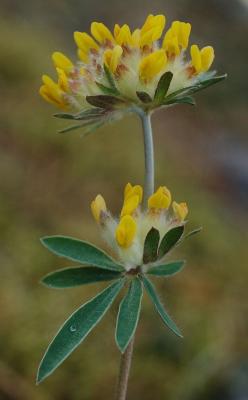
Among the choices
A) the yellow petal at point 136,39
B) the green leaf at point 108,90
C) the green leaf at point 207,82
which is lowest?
the green leaf at point 207,82

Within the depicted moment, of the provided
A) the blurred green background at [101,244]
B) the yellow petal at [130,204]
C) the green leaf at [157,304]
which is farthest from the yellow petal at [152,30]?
the blurred green background at [101,244]

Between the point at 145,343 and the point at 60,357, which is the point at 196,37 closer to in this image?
the point at 145,343

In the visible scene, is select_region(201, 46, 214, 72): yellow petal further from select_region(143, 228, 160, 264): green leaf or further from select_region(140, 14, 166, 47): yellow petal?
select_region(143, 228, 160, 264): green leaf

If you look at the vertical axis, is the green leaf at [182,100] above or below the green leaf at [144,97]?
below

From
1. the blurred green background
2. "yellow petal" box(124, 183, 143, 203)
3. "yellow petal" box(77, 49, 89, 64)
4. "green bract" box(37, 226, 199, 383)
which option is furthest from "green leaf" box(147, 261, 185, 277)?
the blurred green background

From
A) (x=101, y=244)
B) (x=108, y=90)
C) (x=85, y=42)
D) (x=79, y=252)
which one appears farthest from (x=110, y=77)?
(x=101, y=244)

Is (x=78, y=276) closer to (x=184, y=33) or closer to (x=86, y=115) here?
(x=86, y=115)

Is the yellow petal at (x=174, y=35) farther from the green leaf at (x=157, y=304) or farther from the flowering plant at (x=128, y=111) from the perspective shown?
the green leaf at (x=157, y=304)
